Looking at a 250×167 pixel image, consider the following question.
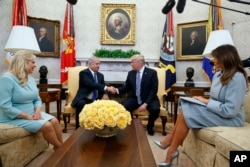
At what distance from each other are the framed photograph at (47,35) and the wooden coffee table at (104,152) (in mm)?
4471

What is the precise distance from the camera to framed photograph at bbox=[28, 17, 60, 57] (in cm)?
612

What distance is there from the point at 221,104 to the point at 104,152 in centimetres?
131

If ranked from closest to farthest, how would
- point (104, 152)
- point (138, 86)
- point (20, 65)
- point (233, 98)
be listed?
point (104, 152) → point (233, 98) → point (20, 65) → point (138, 86)

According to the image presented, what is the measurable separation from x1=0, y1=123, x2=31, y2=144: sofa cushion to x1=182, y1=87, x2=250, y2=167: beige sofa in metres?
1.83

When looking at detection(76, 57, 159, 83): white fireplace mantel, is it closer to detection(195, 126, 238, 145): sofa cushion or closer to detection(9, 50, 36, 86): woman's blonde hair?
detection(9, 50, 36, 86): woman's blonde hair

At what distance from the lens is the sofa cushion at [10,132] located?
231 cm

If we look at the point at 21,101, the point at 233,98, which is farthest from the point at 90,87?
the point at 233,98

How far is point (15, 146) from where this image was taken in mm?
2406

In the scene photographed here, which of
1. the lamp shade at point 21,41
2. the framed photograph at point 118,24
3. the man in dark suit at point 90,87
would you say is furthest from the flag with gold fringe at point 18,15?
the man in dark suit at point 90,87

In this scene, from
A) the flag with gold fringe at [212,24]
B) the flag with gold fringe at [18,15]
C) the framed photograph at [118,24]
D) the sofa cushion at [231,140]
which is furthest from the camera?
the framed photograph at [118,24]

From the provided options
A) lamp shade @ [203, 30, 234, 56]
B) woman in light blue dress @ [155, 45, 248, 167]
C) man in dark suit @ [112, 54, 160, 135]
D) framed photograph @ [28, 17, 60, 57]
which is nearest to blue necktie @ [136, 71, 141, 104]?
man in dark suit @ [112, 54, 160, 135]

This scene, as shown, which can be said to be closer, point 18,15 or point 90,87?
point 90,87

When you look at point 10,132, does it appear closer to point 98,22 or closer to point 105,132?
point 105,132

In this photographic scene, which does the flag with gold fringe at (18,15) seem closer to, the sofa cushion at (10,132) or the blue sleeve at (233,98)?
the sofa cushion at (10,132)
